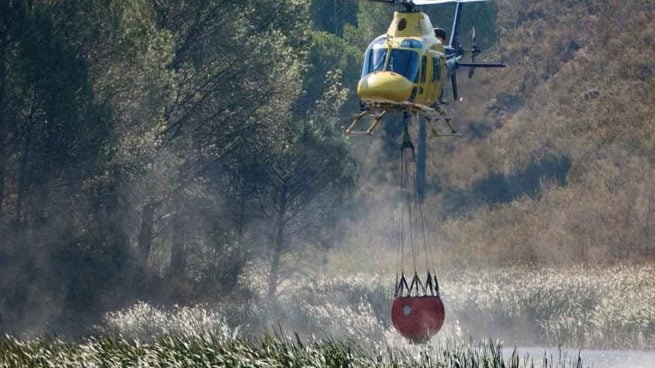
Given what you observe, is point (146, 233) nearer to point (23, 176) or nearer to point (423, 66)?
point (23, 176)

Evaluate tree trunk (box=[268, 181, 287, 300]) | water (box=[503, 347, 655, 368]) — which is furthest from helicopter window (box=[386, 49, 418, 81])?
tree trunk (box=[268, 181, 287, 300])

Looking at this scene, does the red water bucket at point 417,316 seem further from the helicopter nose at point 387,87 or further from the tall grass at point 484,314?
the tall grass at point 484,314

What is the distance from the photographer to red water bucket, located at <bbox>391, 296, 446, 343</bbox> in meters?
24.4

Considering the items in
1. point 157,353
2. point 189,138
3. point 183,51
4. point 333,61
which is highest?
point 333,61

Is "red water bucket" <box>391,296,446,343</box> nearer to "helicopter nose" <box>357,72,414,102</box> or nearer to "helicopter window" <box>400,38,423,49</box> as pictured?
"helicopter nose" <box>357,72,414,102</box>

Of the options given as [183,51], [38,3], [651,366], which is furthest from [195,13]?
[651,366]

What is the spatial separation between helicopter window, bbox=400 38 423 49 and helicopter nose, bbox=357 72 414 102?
85 cm

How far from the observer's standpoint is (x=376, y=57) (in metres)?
25.7

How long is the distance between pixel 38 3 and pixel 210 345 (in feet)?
52.7

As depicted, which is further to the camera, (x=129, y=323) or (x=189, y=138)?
(x=189, y=138)

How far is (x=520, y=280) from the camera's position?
1622 inches

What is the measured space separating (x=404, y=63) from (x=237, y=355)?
741cm

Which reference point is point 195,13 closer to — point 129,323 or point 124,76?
point 124,76

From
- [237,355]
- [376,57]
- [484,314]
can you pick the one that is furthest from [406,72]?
[484,314]
